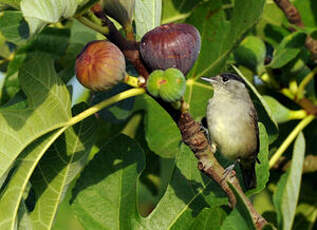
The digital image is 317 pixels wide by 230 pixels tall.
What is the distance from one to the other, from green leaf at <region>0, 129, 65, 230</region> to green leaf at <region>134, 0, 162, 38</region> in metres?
0.39

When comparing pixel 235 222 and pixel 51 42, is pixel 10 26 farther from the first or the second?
pixel 235 222

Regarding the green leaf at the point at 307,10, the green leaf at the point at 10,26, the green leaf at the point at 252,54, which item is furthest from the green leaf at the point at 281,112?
the green leaf at the point at 10,26

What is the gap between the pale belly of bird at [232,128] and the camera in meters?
2.18

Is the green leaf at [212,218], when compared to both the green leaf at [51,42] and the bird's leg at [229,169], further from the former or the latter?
the green leaf at [51,42]

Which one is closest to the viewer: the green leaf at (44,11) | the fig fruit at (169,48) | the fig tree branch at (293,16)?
the green leaf at (44,11)

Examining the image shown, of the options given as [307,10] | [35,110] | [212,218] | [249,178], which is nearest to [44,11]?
[35,110]

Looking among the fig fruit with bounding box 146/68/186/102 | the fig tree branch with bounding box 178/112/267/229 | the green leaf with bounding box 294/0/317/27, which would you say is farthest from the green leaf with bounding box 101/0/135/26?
the green leaf with bounding box 294/0/317/27

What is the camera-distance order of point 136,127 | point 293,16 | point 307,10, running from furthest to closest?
1. point 136,127
2. point 307,10
3. point 293,16

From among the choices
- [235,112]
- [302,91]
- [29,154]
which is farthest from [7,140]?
[302,91]

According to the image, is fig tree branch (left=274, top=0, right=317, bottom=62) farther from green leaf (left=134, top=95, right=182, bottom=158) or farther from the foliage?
green leaf (left=134, top=95, right=182, bottom=158)

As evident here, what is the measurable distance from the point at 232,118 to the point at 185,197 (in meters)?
0.67

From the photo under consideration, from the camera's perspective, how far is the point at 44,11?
3.89 ft

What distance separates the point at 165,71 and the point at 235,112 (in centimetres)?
105

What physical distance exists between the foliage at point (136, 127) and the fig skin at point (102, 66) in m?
0.07
